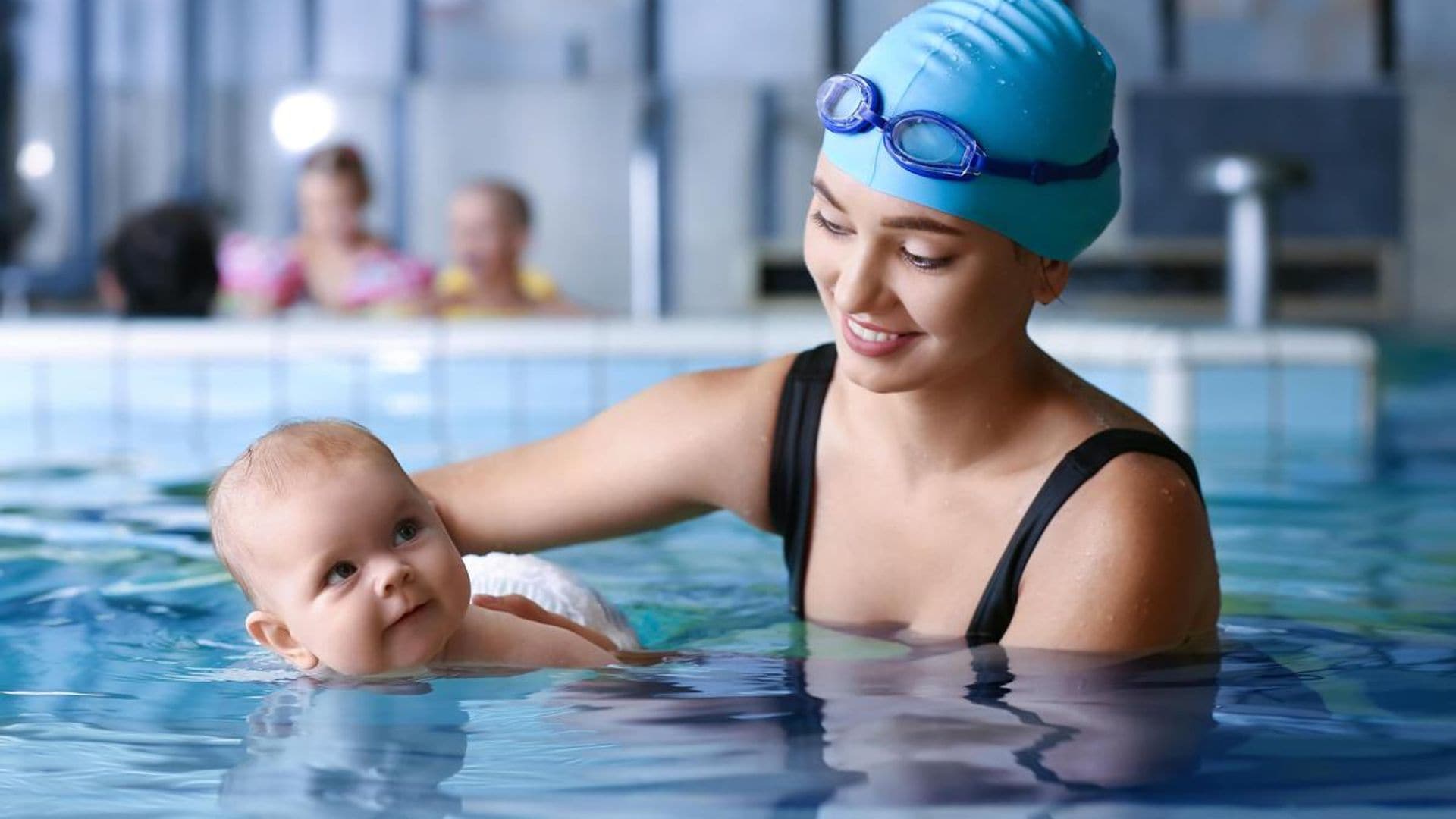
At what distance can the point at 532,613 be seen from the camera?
8.50 feet

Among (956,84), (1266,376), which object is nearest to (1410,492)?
(1266,376)

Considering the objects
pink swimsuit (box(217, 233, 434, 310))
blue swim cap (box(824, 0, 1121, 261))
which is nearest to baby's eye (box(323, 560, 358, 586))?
blue swim cap (box(824, 0, 1121, 261))

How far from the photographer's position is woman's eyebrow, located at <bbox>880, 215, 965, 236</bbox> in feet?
7.13

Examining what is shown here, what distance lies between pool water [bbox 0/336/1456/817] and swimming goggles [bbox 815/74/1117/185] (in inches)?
23.8

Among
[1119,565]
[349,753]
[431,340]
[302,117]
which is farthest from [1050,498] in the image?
[302,117]

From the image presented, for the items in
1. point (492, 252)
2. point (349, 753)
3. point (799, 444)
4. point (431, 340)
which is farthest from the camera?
point (492, 252)

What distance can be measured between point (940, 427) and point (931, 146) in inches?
17.5

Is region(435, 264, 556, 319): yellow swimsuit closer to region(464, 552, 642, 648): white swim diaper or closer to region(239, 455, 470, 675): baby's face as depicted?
region(464, 552, 642, 648): white swim diaper

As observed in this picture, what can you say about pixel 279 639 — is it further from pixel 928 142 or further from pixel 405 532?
pixel 928 142

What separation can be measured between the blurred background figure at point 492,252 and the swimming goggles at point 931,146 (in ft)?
19.2

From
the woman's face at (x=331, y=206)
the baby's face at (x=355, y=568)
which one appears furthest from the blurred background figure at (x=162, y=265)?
the baby's face at (x=355, y=568)

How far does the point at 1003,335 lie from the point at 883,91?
1.09 ft

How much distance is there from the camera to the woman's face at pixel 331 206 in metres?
A: 8.88

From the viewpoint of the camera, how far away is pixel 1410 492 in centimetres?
491
